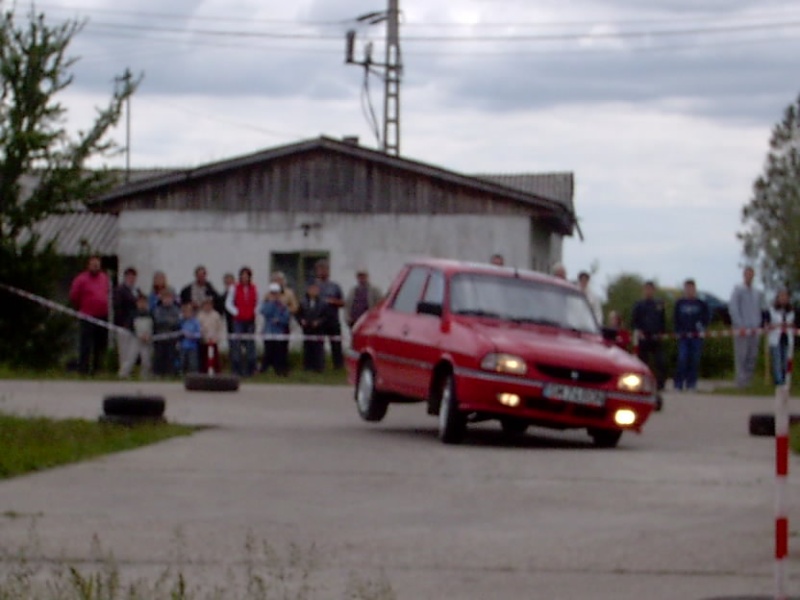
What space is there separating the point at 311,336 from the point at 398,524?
2063cm

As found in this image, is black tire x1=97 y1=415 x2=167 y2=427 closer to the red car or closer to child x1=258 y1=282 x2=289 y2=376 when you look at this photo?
the red car

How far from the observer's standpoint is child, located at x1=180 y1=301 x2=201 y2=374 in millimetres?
30391

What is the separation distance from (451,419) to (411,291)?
7.24ft

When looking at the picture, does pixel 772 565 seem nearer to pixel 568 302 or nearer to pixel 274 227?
pixel 568 302

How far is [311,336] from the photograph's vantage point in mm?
31641

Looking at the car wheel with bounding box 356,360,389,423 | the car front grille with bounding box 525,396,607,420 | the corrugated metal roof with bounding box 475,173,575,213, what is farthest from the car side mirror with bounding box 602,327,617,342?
the corrugated metal roof with bounding box 475,173,575,213

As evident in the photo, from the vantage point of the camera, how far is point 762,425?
18.8m

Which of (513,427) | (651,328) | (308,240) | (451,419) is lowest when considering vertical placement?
(513,427)

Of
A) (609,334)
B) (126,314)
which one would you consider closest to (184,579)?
(609,334)

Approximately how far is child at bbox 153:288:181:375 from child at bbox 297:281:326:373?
2.10m

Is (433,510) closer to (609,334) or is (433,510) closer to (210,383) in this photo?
(609,334)

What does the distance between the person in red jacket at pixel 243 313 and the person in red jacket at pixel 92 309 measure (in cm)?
191

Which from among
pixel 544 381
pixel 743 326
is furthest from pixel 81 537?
pixel 743 326

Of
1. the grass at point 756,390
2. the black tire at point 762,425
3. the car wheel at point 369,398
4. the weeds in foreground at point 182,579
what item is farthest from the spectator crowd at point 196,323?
the weeds in foreground at point 182,579
